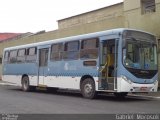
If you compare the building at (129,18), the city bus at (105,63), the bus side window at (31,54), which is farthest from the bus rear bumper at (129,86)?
the bus side window at (31,54)

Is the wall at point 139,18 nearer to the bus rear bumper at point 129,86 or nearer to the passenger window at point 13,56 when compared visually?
the bus rear bumper at point 129,86

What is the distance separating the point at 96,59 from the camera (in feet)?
60.3

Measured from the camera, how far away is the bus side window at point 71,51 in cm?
1991

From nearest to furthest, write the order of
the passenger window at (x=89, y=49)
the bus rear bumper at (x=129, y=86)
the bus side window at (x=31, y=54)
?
the bus rear bumper at (x=129, y=86), the passenger window at (x=89, y=49), the bus side window at (x=31, y=54)

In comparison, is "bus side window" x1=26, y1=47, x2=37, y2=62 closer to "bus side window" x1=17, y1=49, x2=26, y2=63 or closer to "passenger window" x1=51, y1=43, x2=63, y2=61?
"bus side window" x1=17, y1=49, x2=26, y2=63

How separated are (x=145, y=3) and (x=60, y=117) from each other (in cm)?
1434

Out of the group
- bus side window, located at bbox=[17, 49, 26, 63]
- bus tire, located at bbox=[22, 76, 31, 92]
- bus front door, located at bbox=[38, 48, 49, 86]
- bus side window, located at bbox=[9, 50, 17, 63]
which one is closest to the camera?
bus front door, located at bbox=[38, 48, 49, 86]

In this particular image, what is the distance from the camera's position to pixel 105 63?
59.1ft

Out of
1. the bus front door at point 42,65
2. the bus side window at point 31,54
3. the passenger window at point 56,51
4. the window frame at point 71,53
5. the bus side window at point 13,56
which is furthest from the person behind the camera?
the bus side window at point 13,56

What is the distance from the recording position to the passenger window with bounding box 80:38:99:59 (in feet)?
60.8

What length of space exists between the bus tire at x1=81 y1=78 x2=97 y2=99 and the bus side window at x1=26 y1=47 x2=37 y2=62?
6.17m

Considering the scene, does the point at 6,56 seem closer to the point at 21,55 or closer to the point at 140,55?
the point at 21,55

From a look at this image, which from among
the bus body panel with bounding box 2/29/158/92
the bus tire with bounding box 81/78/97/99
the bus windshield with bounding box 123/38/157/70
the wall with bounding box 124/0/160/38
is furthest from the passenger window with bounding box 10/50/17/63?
the bus windshield with bounding box 123/38/157/70

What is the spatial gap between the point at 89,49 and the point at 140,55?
2548mm
